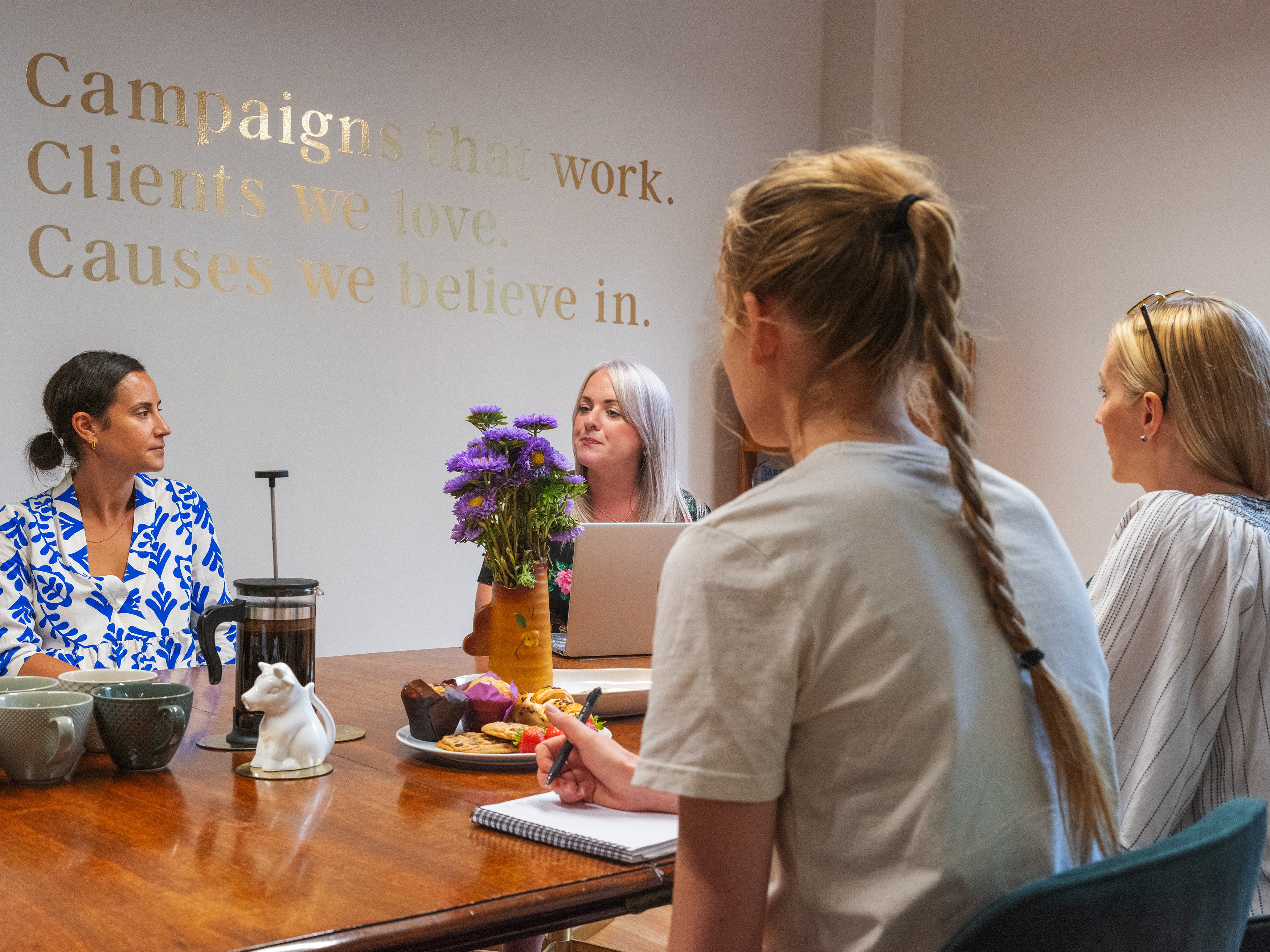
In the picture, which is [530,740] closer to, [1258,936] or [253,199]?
[1258,936]

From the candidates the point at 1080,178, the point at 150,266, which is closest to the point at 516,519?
the point at 150,266

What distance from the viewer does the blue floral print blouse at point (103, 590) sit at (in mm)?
2516

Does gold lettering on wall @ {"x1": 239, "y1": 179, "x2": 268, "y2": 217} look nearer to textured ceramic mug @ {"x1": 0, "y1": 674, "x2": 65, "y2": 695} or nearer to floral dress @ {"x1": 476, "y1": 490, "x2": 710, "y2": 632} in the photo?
floral dress @ {"x1": 476, "y1": 490, "x2": 710, "y2": 632}

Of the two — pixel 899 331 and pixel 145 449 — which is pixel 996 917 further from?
pixel 145 449

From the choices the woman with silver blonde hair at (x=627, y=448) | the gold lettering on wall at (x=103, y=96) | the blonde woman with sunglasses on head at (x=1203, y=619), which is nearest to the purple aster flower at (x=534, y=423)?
the blonde woman with sunglasses on head at (x=1203, y=619)

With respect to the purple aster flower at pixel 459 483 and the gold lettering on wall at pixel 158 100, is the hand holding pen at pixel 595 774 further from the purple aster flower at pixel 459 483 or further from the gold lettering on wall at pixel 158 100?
the gold lettering on wall at pixel 158 100

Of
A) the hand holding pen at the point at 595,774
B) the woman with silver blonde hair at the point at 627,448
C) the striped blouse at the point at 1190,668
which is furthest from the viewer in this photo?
the woman with silver blonde hair at the point at 627,448

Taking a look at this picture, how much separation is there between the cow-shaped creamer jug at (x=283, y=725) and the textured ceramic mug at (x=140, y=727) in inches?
3.6

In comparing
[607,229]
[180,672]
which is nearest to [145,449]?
[180,672]

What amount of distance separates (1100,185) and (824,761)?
3972 mm

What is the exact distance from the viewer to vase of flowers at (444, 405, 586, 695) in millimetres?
1752

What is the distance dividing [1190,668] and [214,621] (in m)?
1.32

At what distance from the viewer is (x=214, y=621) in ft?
4.99

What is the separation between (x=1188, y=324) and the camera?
1.71 metres
